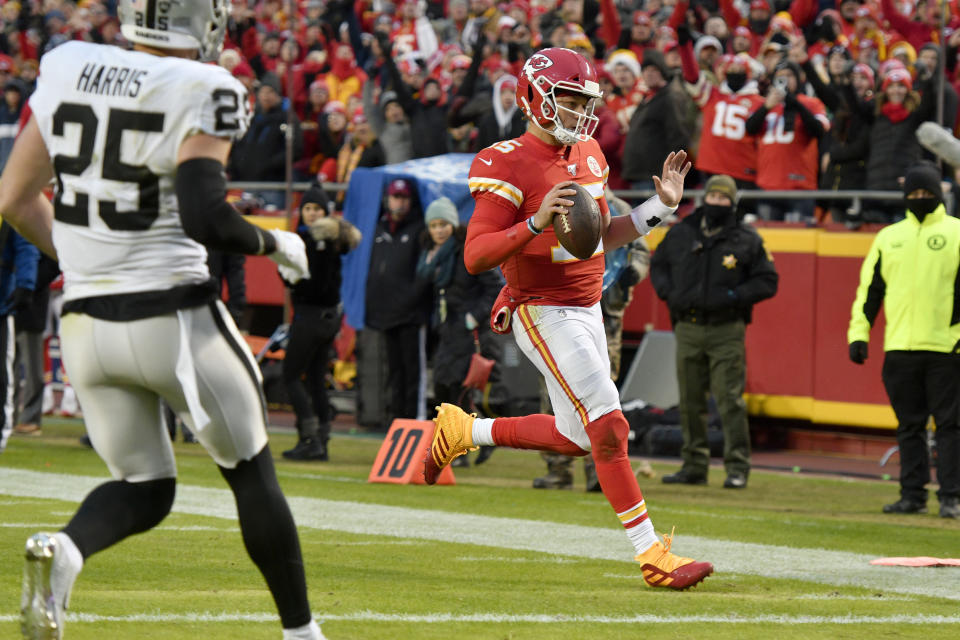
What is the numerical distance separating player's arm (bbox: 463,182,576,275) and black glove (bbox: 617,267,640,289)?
4.00 meters

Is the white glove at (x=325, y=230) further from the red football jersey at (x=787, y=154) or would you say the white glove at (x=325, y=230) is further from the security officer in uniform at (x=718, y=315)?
the red football jersey at (x=787, y=154)

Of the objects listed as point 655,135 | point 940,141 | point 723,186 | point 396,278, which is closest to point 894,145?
point 655,135

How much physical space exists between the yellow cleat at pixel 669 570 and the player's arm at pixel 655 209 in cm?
128

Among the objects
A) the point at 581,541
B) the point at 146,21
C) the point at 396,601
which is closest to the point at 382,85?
the point at 581,541

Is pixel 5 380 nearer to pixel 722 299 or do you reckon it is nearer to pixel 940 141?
pixel 722 299

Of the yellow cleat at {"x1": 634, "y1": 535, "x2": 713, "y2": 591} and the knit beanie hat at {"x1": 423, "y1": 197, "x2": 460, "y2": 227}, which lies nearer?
the yellow cleat at {"x1": 634, "y1": 535, "x2": 713, "y2": 591}

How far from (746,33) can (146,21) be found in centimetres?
1110

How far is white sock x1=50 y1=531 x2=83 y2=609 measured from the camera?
4.08m

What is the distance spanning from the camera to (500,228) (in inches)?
248

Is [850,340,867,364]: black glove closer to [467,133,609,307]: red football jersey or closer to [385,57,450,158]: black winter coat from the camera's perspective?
[467,133,609,307]: red football jersey

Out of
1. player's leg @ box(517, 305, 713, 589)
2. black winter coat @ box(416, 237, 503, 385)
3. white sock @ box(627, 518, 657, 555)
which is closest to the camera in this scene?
player's leg @ box(517, 305, 713, 589)

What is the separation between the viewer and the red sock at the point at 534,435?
660 centimetres

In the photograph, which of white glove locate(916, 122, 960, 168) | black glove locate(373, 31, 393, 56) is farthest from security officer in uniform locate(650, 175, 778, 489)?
black glove locate(373, 31, 393, 56)

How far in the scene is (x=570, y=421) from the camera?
6477 mm
